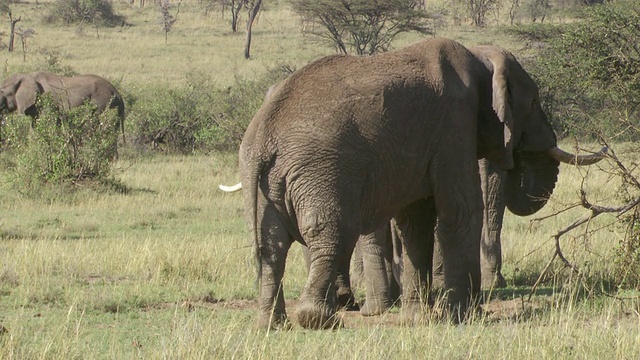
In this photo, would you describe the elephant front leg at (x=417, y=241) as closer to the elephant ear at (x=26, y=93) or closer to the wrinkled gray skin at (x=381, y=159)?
the wrinkled gray skin at (x=381, y=159)

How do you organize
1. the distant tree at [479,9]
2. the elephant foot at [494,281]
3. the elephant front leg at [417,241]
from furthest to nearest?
the distant tree at [479,9] → the elephant foot at [494,281] → the elephant front leg at [417,241]

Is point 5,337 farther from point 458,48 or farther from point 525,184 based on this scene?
point 525,184

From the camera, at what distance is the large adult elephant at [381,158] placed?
22.2ft

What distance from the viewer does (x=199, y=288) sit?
28.9ft

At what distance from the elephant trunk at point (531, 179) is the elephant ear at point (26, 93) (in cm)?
1638

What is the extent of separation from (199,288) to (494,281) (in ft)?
8.00

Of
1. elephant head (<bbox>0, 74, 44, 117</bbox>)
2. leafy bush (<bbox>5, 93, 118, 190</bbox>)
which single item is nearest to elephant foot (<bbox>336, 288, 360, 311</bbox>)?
leafy bush (<bbox>5, 93, 118, 190</bbox>)

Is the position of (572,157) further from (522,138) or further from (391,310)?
(391,310)

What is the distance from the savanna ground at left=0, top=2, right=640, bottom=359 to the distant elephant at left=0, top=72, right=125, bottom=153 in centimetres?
373

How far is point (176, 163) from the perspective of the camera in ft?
65.9

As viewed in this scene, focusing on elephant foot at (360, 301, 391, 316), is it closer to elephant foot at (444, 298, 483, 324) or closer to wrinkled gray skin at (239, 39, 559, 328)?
wrinkled gray skin at (239, 39, 559, 328)

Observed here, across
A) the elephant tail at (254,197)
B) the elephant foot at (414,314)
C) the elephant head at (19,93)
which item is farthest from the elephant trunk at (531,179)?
the elephant head at (19,93)

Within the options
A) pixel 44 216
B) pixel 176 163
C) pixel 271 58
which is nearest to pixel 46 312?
pixel 44 216

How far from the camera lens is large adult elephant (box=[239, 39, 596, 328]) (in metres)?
6.76
